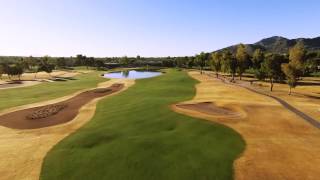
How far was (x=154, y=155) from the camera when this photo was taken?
28.5 meters

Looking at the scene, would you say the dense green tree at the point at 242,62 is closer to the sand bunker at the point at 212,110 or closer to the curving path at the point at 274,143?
the sand bunker at the point at 212,110

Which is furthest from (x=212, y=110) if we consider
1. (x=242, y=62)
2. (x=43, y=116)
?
(x=242, y=62)

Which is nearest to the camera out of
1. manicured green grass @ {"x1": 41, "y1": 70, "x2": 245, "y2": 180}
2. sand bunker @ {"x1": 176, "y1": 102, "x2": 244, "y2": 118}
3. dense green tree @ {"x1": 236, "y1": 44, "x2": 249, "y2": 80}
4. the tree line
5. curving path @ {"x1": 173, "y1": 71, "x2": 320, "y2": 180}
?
curving path @ {"x1": 173, "y1": 71, "x2": 320, "y2": 180}

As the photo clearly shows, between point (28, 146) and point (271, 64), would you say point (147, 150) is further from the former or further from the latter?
point (271, 64)

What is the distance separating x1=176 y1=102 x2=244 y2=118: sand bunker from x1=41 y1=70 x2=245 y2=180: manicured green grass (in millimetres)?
5497

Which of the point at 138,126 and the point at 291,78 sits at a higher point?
the point at 291,78

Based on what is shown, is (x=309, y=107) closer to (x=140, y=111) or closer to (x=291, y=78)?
(x=291, y=78)

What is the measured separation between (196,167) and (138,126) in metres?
14.7

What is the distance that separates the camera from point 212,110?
47.6 meters

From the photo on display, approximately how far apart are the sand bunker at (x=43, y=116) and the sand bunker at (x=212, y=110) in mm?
19668

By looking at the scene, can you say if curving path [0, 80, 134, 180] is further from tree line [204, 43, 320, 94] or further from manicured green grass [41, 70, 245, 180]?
tree line [204, 43, 320, 94]

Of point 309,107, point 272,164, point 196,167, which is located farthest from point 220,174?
point 309,107

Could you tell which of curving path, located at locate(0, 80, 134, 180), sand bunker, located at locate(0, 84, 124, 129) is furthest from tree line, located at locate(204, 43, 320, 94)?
curving path, located at locate(0, 80, 134, 180)

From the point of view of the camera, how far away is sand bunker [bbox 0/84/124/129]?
1769 inches
